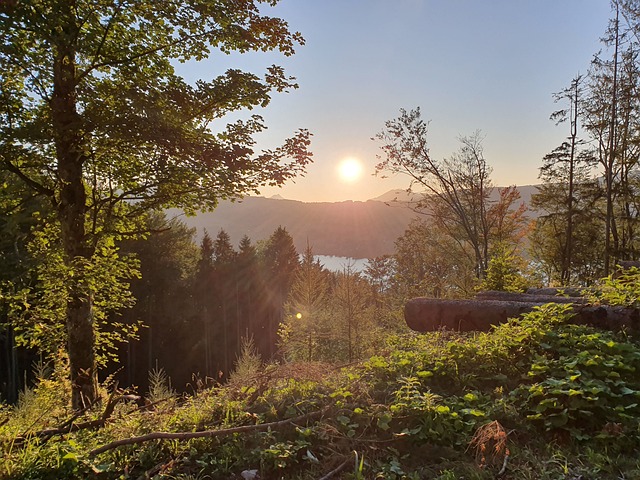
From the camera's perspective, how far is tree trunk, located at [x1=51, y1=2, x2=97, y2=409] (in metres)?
5.05

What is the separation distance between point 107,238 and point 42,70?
2644 millimetres

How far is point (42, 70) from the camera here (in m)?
4.94

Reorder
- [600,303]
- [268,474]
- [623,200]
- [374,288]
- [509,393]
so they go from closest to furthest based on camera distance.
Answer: [268,474], [509,393], [600,303], [623,200], [374,288]

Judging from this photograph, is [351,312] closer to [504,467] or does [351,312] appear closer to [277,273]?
[504,467]

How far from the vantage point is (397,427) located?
2.88 meters

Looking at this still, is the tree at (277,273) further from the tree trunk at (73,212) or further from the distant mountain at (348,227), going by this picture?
the distant mountain at (348,227)

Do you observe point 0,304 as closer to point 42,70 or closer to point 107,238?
point 107,238

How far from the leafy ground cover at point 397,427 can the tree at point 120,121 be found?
2726mm

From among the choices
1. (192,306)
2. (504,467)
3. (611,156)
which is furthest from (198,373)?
(192,306)

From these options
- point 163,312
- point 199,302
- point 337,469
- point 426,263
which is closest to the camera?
point 337,469

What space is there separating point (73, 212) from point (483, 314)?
6.68 meters

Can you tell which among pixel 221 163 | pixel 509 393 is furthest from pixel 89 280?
pixel 509 393

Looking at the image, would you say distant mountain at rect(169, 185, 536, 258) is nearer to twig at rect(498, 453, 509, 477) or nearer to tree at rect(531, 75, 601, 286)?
tree at rect(531, 75, 601, 286)

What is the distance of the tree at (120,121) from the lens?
4914mm
